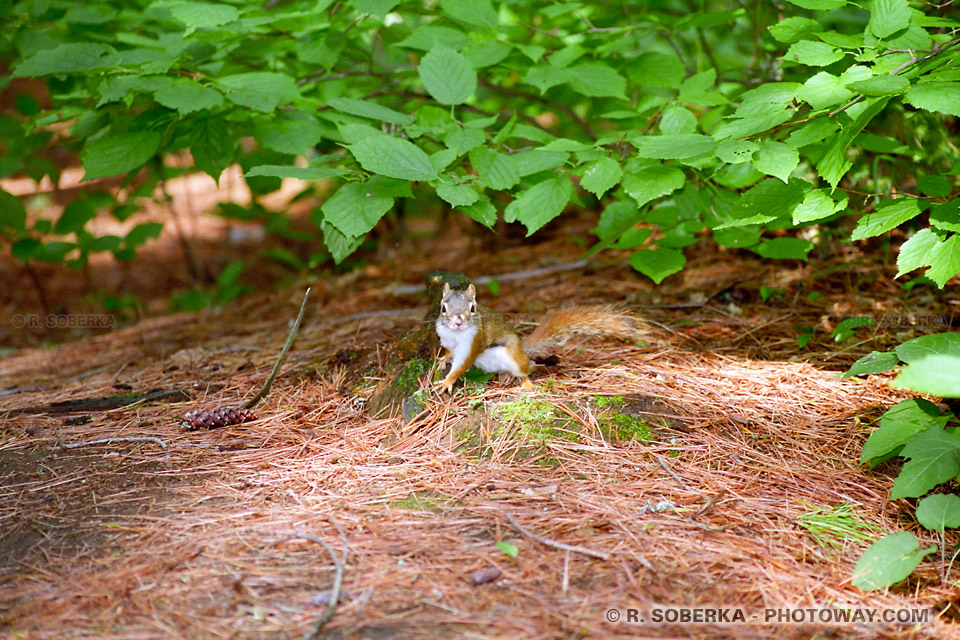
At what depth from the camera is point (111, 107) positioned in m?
3.05

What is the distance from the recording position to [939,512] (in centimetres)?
188

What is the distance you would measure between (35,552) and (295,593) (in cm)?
75

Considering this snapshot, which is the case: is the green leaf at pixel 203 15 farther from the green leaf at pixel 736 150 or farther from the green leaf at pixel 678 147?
the green leaf at pixel 736 150

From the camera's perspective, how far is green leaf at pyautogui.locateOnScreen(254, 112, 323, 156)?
9.38 ft

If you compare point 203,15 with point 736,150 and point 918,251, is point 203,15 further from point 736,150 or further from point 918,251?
point 918,251

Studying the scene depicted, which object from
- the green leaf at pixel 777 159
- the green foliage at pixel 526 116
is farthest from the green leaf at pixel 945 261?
the green leaf at pixel 777 159

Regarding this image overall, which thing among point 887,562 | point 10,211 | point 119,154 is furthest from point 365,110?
point 10,211

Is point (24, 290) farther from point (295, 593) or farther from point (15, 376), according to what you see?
point (295, 593)

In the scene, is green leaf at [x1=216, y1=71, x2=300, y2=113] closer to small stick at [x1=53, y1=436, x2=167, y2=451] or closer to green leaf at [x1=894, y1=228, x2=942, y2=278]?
small stick at [x1=53, y1=436, x2=167, y2=451]

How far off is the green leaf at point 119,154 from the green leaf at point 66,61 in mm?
286

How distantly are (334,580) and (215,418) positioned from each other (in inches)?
41.9

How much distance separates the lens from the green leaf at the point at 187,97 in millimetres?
2525

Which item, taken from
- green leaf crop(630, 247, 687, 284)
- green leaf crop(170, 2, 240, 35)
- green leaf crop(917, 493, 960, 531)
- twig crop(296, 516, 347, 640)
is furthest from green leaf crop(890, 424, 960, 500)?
green leaf crop(170, 2, 240, 35)

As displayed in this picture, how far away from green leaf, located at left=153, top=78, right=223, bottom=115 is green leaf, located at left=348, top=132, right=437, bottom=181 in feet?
2.04
